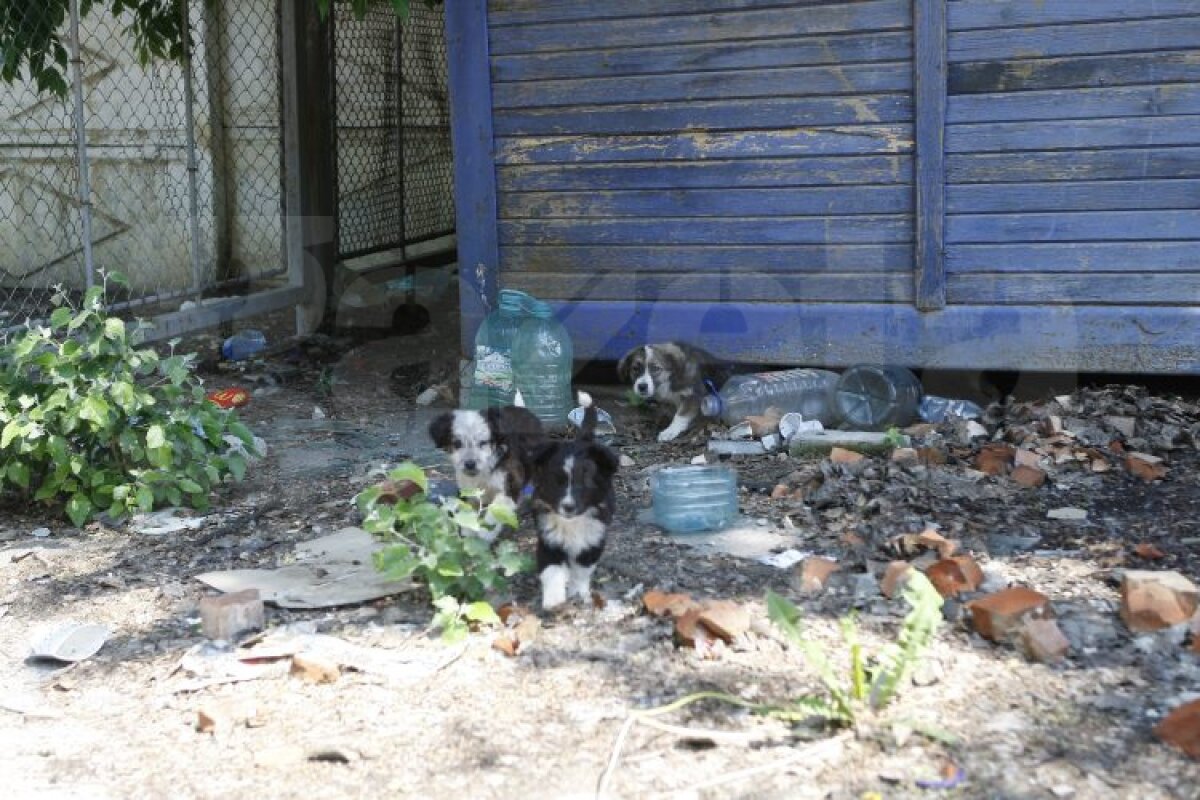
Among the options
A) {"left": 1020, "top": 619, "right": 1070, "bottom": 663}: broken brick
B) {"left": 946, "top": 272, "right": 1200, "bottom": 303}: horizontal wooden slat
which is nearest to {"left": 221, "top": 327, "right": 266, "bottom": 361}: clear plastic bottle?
{"left": 946, "top": 272, "right": 1200, "bottom": 303}: horizontal wooden slat

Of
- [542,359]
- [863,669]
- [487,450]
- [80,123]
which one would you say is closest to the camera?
[863,669]

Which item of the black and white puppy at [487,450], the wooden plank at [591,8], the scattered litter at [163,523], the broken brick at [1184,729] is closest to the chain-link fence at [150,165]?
the wooden plank at [591,8]

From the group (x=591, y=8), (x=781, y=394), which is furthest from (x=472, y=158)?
(x=781, y=394)

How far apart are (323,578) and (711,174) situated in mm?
Result: 3604

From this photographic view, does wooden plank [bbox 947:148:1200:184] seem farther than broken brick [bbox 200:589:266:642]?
Yes

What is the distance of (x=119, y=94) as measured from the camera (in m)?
11.1

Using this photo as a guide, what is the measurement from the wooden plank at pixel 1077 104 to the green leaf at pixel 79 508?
4674 mm

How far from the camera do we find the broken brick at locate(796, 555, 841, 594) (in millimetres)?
4812

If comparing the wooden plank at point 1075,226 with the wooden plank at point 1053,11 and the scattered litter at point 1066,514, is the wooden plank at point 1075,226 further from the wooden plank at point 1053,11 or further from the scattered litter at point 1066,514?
the scattered litter at point 1066,514

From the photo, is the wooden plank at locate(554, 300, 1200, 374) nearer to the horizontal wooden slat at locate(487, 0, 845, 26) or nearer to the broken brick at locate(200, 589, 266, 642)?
the horizontal wooden slat at locate(487, 0, 845, 26)

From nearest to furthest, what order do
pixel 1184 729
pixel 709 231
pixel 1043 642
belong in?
pixel 1184 729
pixel 1043 642
pixel 709 231

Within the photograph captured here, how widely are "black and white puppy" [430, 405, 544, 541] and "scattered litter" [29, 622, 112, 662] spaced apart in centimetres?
151

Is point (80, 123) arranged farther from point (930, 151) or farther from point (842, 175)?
point (930, 151)

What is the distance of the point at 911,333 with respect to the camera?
7438mm
